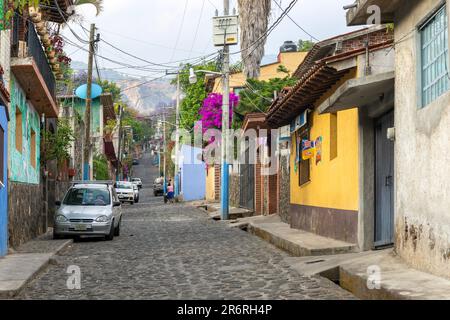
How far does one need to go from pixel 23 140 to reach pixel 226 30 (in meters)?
14.1

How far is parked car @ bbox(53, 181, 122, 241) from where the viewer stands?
1942 centimetres

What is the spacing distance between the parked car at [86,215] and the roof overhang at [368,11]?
986 cm

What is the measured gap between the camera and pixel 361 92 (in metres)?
12.3

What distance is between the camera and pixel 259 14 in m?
30.6

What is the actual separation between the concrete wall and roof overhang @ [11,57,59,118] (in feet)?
29.0

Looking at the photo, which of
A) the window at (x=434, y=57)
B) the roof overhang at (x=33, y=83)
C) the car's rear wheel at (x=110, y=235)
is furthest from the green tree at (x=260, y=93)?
the window at (x=434, y=57)

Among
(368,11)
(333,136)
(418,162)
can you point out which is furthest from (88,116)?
(418,162)

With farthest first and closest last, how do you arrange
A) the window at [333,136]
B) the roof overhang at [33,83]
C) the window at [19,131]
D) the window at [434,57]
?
the window at [19,131]
the roof overhang at [33,83]
the window at [333,136]
the window at [434,57]

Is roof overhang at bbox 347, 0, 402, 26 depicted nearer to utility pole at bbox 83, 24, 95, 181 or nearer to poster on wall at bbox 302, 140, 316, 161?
poster on wall at bbox 302, 140, 316, 161

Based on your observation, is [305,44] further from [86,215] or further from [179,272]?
[179,272]

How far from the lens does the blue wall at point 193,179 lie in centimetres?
5834

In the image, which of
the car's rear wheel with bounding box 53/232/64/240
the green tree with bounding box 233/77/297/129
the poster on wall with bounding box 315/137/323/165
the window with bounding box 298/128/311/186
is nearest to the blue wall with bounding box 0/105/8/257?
the car's rear wheel with bounding box 53/232/64/240

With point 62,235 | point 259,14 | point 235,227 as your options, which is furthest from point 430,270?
point 259,14

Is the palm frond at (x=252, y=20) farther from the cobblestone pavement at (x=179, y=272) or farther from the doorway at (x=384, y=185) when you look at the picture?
the doorway at (x=384, y=185)
